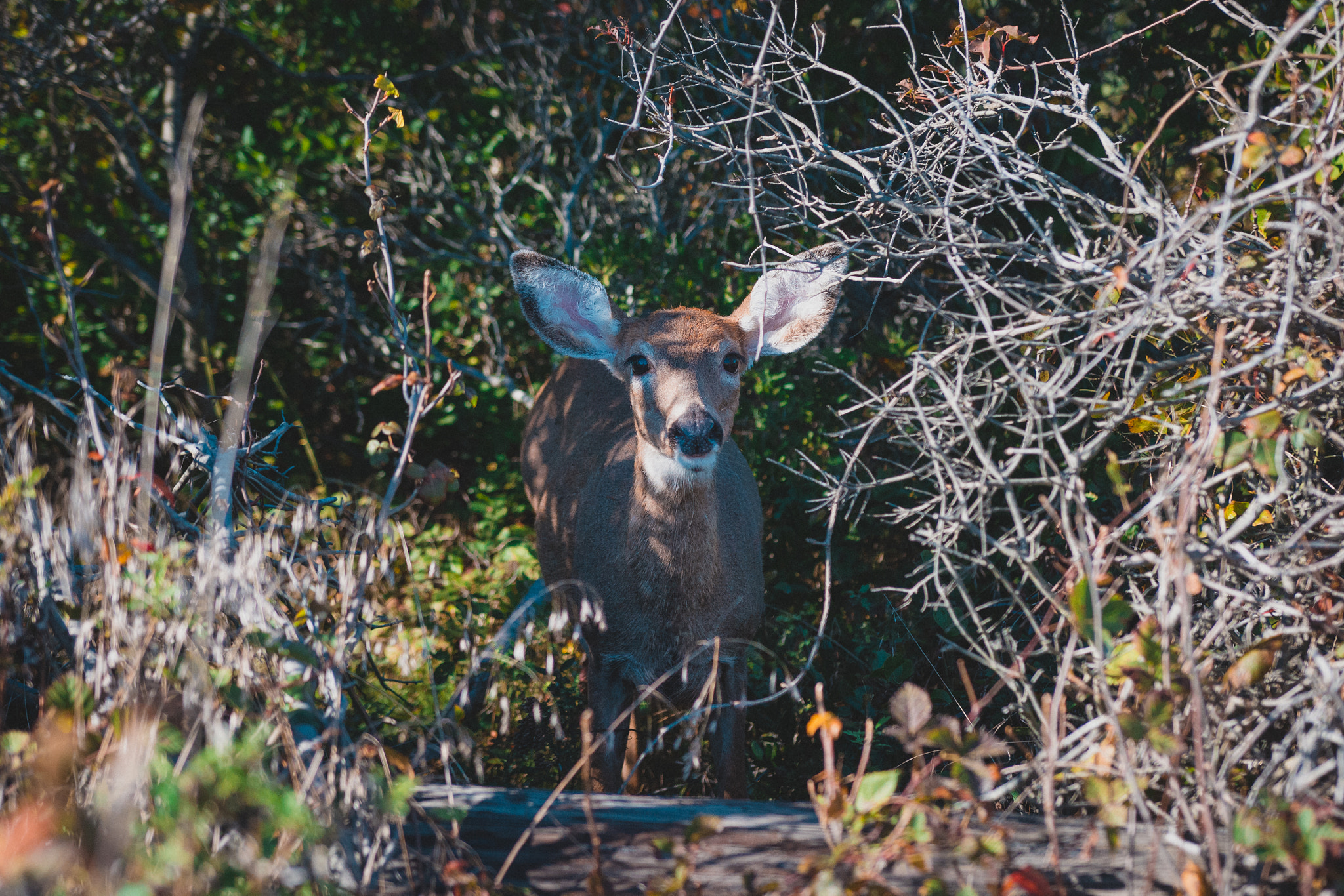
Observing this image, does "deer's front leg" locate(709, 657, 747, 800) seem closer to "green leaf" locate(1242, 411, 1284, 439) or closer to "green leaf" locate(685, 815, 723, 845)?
"green leaf" locate(685, 815, 723, 845)

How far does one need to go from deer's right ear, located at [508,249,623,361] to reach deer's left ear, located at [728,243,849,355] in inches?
23.8

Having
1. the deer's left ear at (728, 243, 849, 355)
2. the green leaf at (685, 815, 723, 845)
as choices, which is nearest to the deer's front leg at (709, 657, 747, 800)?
the deer's left ear at (728, 243, 849, 355)

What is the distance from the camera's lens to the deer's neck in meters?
3.92

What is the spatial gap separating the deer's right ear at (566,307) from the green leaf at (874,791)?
103 inches

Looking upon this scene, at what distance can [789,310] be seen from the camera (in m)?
4.49

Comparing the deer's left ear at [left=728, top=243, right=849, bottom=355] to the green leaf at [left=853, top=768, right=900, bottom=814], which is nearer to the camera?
the green leaf at [left=853, top=768, right=900, bottom=814]

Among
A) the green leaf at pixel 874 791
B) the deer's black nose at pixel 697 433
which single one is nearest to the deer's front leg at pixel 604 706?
the deer's black nose at pixel 697 433

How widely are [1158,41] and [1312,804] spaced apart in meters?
4.29

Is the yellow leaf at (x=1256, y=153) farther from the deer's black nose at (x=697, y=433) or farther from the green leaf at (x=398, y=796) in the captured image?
the green leaf at (x=398, y=796)

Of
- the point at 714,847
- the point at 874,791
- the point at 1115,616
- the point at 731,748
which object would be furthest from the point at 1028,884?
the point at 731,748

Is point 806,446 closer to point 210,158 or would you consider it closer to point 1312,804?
point 1312,804

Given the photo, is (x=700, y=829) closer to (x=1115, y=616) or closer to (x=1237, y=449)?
(x=1115, y=616)

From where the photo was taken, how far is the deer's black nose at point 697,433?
3656 mm

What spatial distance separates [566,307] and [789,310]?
100 centimetres
